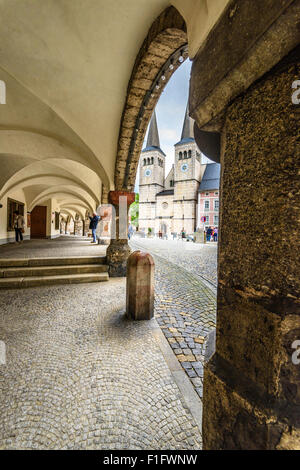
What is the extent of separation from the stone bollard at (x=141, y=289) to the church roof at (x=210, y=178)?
30.5 metres

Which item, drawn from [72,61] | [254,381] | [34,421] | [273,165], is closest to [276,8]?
[273,165]

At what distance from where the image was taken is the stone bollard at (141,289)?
9.12 feet

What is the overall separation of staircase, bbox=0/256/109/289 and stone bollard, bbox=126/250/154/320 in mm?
2157

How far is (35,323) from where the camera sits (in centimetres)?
263

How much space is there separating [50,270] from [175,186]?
31.8m

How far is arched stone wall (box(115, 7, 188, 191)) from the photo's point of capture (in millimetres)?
2451

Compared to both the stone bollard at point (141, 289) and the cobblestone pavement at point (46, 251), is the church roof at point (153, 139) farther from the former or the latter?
the stone bollard at point (141, 289)

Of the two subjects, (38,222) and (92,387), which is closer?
(92,387)

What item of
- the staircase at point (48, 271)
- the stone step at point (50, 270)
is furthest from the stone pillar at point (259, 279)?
the stone step at point (50, 270)

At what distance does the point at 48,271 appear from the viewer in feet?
15.4

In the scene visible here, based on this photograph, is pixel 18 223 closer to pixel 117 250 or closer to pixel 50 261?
pixel 50 261

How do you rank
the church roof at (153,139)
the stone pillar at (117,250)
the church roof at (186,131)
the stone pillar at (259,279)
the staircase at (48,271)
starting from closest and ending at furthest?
the stone pillar at (259,279), the staircase at (48,271), the stone pillar at (117,250), the church roof at (186,131), the church roof at (153,139)

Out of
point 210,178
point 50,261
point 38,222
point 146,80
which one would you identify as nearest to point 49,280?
point 50,261

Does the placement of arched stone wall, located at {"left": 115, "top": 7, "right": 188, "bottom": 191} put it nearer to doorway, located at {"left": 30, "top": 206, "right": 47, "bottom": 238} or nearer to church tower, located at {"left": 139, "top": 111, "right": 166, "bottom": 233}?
doorway, located at {"left": 30, "top": 206, "right": 47, "bottom": 238}
